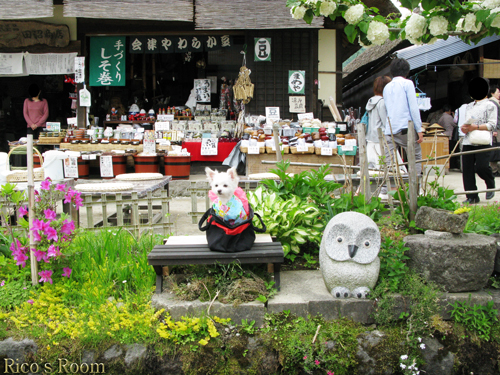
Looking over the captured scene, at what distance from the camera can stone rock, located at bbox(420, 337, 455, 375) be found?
3.32 metres

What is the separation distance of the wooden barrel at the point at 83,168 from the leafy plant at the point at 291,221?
21.3 ft

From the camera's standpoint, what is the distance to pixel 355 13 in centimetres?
311

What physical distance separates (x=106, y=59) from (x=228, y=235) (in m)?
9.21

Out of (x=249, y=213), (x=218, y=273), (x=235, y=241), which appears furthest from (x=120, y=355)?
(x=249, y=213)

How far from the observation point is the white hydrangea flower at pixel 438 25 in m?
2.88

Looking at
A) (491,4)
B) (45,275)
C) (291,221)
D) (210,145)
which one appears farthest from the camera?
(210,145)

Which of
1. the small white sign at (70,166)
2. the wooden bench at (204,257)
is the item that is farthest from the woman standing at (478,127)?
the small white sign at (70,166)

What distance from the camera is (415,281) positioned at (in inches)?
136

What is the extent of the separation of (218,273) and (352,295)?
116cm

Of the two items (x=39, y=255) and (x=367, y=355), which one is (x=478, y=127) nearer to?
(x=367, y=355)

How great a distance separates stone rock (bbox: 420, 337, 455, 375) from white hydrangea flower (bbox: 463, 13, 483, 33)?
2371 mm

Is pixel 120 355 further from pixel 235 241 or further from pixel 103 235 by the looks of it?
pixel 103 235

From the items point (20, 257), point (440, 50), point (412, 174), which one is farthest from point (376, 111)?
point (440, 50)

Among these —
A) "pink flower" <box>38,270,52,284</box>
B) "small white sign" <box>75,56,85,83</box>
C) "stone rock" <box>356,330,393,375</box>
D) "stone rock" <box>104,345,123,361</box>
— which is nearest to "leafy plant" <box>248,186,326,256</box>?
"stone rock" <box>356,330,393,375</box>
